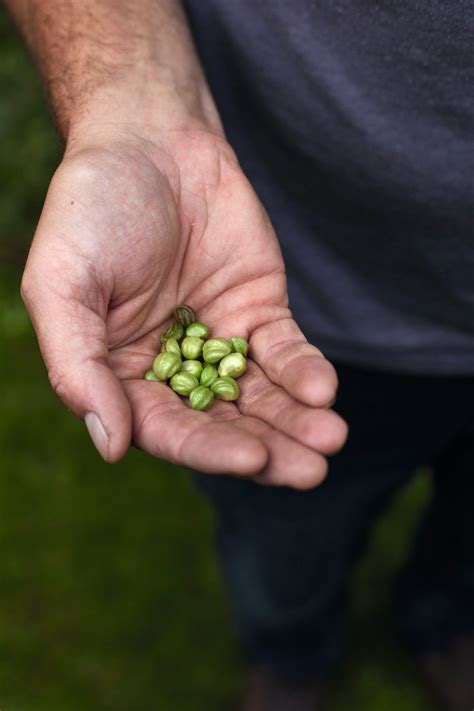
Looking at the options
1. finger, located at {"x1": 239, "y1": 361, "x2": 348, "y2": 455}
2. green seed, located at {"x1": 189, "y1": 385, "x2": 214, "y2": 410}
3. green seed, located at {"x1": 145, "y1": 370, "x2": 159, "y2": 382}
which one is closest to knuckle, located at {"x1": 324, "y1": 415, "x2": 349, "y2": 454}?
finger, located at {"x1": 239, "y1": 361, "x2": 348, "y2": 455}

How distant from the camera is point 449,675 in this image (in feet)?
17.1

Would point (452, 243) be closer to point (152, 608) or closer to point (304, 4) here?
point (304, 4)

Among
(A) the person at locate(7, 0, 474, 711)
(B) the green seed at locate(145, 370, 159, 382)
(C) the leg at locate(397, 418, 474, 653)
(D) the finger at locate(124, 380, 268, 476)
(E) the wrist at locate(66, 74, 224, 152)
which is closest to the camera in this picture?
(D) the finger at locate(124, 380, 268, 476)

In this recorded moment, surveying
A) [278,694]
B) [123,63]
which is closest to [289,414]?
[123,63]

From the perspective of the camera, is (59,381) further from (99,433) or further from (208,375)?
(208,375)

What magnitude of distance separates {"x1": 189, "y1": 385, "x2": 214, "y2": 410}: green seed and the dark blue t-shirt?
0.94 meters

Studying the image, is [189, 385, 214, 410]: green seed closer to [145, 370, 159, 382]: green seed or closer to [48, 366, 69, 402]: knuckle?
[145, 370, 159, 382]: green seed

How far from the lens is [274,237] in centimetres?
321

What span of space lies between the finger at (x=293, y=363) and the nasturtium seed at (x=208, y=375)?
15 centimetres

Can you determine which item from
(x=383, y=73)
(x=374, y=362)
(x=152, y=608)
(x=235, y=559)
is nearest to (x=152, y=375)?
(x=374, y=362)

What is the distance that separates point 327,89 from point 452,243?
0.75m

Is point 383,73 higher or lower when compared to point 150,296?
Answer: higher

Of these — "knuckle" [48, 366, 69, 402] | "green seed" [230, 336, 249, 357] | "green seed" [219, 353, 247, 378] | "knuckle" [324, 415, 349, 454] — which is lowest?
"green seed" [219, 353, 247, 378]

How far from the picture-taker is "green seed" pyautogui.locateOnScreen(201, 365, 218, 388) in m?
3.05
